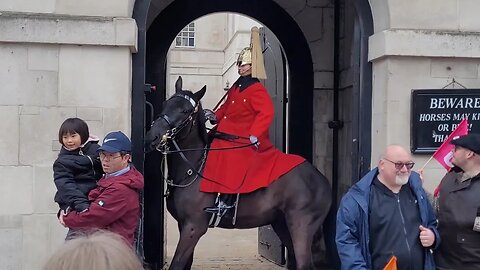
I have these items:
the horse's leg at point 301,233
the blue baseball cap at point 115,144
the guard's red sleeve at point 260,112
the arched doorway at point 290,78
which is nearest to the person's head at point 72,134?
the blue baseball cap at point 115,144

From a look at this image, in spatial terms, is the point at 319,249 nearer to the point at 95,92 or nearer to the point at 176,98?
the point at 176,98

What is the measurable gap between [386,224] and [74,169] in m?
1.87

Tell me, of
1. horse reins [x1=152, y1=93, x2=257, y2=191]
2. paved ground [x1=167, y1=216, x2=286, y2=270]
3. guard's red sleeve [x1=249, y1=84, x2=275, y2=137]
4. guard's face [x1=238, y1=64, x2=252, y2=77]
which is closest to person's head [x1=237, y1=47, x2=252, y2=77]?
guard's face [x1=238, y1=64, x2=252, y2=77]

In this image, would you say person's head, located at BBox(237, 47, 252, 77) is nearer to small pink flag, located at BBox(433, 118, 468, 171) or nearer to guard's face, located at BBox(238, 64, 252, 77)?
guard's face, located at BBox(238, 64, 252, 77)

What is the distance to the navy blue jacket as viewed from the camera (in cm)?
371

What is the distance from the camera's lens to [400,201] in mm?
3820

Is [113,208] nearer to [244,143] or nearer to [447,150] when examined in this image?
[244,143]

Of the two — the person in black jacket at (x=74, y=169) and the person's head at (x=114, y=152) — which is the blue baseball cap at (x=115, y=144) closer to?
the person's head at (x=114, y=152)

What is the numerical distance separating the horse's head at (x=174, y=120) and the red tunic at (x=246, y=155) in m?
0.40

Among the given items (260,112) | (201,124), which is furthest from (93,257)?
(260,112)

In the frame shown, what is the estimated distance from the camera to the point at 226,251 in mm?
9281

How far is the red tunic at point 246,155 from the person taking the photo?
545 centimetres

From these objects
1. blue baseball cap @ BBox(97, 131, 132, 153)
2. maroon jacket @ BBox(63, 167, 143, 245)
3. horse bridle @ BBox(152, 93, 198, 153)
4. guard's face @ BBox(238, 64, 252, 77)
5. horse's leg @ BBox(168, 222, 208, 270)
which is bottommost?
horse's leg @ BBox(168, 222, 208, 270)

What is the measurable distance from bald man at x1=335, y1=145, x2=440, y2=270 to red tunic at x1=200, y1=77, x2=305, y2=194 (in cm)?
173
